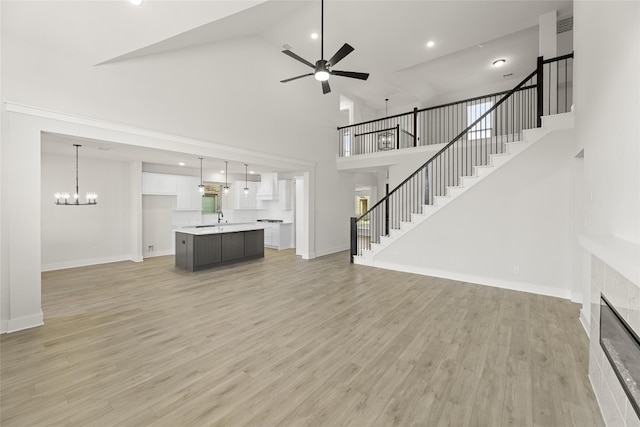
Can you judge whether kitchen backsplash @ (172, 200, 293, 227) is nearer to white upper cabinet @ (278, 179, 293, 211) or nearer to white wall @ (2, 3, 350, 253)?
white upper cabinet @ (278, 179, 293, 211)

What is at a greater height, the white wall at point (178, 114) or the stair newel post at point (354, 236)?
the white wall at point (178, 114)

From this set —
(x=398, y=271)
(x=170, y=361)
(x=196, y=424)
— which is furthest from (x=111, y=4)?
(x=398, y=271)

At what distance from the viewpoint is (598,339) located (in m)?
2.18

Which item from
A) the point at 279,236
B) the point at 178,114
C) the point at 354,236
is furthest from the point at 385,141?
the point at 178,114

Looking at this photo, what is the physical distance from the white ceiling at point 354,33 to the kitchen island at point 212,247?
79.4 inches

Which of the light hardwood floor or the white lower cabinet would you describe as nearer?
the light hardwood floor

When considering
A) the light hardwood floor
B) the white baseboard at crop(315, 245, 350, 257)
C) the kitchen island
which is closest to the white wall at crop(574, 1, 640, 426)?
the light hardwood floor

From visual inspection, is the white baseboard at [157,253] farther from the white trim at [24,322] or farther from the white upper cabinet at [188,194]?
the white trim at [24,322]

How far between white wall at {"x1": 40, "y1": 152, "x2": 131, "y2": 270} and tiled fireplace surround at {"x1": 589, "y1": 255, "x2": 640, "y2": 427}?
8.94 m

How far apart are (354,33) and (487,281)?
6.10 metres

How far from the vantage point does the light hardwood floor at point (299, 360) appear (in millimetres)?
2059

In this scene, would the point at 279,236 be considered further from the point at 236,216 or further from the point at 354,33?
the point at 354,33

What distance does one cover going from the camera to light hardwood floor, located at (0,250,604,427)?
2.06m

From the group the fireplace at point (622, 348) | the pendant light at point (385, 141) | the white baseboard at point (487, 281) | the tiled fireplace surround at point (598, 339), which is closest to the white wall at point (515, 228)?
the white baseboard at point (487, 281)
